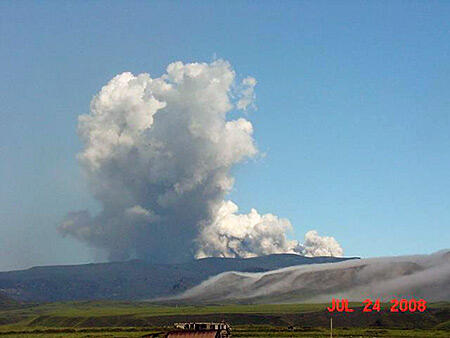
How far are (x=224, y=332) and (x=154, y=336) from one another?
19078 mm

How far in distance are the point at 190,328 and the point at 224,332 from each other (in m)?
10.3

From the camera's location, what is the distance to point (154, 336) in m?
160

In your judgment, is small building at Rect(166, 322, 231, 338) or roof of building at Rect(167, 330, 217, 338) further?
small building at Rect(166, 322, 231, 338)

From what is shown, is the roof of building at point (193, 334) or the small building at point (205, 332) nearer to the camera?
the roof of building at point (193, 334)

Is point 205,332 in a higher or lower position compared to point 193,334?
higher

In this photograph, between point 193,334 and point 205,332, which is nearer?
point 193,334

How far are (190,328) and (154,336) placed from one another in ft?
31.6

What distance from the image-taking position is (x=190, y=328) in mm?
161000
